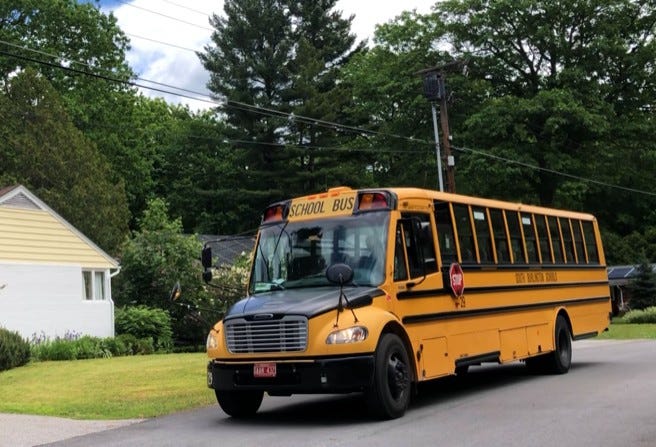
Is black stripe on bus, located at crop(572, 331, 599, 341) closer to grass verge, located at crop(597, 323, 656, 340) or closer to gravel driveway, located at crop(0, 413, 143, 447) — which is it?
gravel driveway, located at crop(0, 413, 143, 447)

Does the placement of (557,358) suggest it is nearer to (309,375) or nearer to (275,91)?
(309,375)

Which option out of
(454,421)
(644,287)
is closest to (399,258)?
(454,421)

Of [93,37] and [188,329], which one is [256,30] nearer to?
[93,37]

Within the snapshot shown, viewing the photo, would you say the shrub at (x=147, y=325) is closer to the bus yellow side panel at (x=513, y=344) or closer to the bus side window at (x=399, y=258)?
the bus yellow side panel at (x=513, y=344)

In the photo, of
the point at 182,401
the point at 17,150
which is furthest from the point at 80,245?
the point at 182,401

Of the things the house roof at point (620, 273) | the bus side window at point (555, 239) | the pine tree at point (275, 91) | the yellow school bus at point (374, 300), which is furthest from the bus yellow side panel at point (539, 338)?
the pine tree at point (275, 91)

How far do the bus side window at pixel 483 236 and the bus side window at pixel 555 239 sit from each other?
9.42 ft

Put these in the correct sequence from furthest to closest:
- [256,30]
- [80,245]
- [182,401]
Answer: [256,30] < [80,245] < [182,401]

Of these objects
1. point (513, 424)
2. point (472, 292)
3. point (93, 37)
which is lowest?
point (513, 424)

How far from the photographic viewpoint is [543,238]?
14.8 meters

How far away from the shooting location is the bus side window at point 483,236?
1238 centimetres

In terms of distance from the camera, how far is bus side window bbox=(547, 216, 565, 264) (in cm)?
1517

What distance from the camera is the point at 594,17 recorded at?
40938 mm

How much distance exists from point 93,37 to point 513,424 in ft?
148
